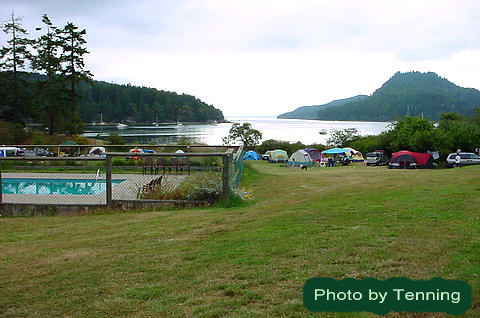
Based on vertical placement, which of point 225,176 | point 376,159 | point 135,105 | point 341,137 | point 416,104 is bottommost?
point 376,159

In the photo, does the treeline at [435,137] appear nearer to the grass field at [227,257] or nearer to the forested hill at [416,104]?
the grass field at [227,257]

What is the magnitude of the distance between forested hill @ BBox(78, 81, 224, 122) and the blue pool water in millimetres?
96236

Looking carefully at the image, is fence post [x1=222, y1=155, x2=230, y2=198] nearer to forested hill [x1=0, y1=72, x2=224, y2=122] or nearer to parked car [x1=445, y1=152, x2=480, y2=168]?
parked car [x1=445, y1=152, x2=480, y2=168]

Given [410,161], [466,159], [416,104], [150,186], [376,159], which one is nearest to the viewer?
[150,186]

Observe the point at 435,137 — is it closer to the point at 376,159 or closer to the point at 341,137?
the point at 376,159

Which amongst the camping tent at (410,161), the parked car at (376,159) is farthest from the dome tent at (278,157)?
the camping tent at (410,161)

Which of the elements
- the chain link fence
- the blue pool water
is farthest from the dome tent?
the chain link fence

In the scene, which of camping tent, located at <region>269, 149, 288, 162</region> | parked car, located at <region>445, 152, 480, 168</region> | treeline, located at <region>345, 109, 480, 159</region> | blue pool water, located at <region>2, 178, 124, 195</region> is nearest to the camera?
blue pool water, located at <region>2, 178, 124, 195</region>

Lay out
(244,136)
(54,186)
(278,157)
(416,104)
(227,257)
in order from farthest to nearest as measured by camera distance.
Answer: (416,104)
(244,136)
(278,157)
(54,186)
(227,257)

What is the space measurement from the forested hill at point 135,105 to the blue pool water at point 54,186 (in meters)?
96.2

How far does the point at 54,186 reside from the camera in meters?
12.7

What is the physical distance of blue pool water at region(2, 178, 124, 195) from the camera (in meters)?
10.9

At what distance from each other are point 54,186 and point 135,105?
116 metres

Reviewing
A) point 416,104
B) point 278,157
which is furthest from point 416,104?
point 278,157
